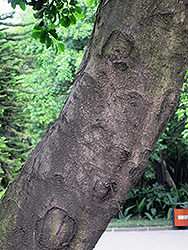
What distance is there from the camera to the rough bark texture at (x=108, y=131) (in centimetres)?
110

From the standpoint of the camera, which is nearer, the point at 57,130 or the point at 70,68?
the point at 57,130

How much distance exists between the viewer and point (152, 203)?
14.8 meters

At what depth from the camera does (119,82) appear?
1139 millimetres

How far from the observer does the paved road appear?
8.85m

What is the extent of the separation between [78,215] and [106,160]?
221 millimetres

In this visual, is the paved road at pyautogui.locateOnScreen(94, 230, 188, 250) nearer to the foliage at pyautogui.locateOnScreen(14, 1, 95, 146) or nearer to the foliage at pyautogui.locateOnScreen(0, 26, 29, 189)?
the foliage at pyautogui.locateOnScreen(0, 26, 29, 189)

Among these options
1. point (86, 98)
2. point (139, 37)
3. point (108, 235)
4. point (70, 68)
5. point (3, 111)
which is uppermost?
point (139, 37)

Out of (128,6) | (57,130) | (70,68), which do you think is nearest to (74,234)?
(57,130)

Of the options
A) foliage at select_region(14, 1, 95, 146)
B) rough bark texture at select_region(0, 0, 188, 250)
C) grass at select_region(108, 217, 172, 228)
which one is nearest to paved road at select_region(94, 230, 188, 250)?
grass at select_region(108, 217, 172, 228)

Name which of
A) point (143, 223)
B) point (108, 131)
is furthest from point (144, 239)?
point (108, 131)

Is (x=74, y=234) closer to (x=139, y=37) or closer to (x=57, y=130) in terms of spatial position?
(x=57, y=130)

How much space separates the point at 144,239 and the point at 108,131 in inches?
396

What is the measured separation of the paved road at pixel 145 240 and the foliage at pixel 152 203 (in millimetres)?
2559

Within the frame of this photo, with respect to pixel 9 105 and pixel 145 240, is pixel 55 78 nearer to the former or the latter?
pixel 9 105
